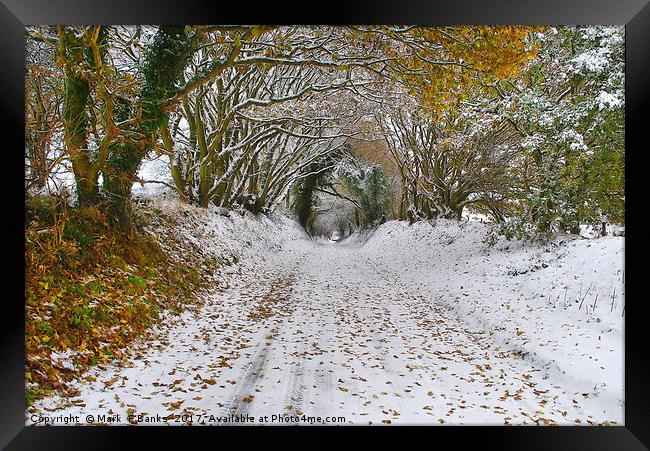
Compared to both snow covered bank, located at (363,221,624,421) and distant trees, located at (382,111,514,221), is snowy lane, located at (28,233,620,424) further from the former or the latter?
distant trees, located at (382,111,514,221)

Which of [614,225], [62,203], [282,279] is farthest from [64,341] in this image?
[614,225]

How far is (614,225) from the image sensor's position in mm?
6691

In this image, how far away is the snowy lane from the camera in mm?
3566

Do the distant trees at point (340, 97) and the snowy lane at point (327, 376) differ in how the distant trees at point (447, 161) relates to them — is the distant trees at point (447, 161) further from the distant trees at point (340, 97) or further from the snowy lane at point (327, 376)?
the snowy lane at point (327, 376)


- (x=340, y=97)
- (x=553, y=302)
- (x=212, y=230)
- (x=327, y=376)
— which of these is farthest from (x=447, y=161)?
(x=327, y=376)

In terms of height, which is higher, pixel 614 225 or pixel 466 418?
pixel 614 225

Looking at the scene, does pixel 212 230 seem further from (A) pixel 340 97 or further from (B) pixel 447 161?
(B) pixel 447 161

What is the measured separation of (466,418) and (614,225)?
586 cm
